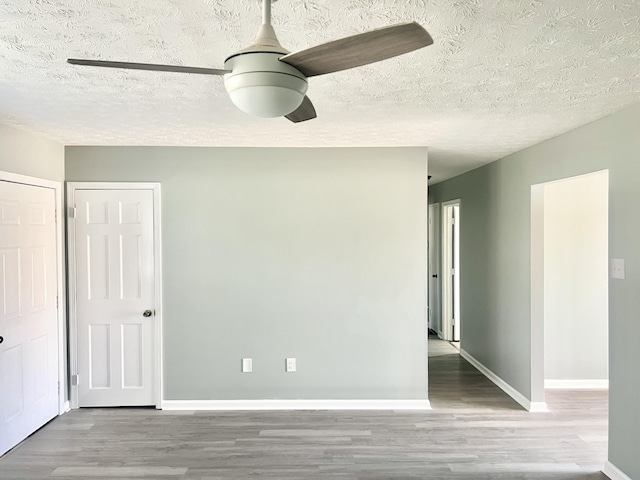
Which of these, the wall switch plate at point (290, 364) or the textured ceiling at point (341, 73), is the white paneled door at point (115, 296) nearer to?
the textured ceiling at point (341, 73)

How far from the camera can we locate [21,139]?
128 inches

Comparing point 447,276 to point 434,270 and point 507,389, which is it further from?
point 507,389

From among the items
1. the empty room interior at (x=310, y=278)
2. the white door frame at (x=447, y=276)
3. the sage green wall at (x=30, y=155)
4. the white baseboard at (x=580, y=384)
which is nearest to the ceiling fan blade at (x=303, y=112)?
the empty room interior at (x=310, y=278)

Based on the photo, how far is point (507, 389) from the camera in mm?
4324

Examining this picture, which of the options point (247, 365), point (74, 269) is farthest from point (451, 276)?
point (74, 269)

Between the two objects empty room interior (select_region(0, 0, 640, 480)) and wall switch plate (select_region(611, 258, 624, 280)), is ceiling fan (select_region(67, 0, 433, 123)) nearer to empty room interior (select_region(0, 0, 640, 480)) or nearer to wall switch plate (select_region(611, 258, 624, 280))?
empty room interior (select_region(0, 0, 640, 480))

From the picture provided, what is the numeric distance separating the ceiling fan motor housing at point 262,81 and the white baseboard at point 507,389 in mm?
3705

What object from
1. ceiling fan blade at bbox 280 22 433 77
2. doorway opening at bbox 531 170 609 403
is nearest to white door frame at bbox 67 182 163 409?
ceiling fan blade at bbox 280 22 433 77

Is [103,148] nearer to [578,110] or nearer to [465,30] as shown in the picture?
[465,30]

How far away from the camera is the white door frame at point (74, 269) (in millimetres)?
3836

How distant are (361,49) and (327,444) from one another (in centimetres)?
291

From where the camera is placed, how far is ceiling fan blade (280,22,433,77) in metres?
1.07

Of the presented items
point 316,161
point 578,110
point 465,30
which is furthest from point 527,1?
point 316,161

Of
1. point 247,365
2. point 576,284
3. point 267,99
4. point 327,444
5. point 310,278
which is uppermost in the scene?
point 267,99
